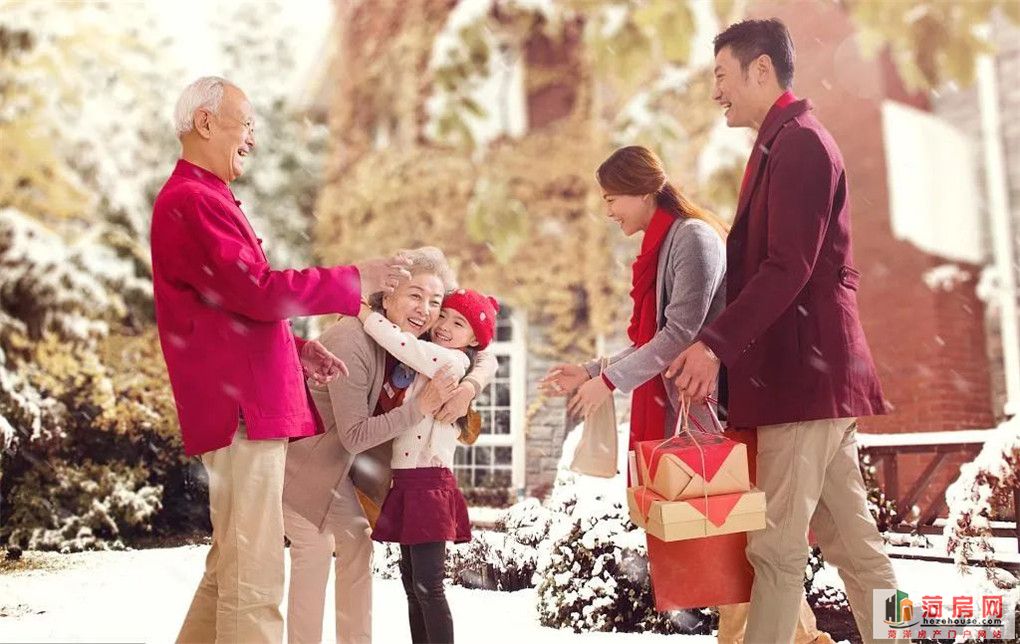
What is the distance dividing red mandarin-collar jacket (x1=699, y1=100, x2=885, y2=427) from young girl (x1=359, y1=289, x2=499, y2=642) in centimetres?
91

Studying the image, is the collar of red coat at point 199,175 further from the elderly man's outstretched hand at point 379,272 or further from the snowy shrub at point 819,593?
the snowy shrub at point 819,593

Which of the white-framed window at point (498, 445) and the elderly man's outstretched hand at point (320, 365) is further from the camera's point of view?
the white-framed window at point (498, 445)

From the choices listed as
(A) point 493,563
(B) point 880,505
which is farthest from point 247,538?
(B) point 880,505

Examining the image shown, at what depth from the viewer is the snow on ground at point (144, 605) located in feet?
13.5

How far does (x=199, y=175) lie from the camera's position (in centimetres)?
272

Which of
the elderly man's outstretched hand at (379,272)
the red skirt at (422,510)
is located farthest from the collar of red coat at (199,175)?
the red skirt at (422,510)

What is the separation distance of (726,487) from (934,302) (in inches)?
134

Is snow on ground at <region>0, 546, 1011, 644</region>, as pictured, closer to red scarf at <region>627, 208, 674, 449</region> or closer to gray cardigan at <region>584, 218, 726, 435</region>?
red scarf at <region>627, 208, 674, 449</region>

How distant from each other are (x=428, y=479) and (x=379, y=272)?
2.50 feet

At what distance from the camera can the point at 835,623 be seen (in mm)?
4055

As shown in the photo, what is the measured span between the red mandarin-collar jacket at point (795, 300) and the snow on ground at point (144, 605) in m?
1.73

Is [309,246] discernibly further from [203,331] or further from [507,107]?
[203,331]

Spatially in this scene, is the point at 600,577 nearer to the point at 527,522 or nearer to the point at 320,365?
the point at 527,522

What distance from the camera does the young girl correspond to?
2928 mm
